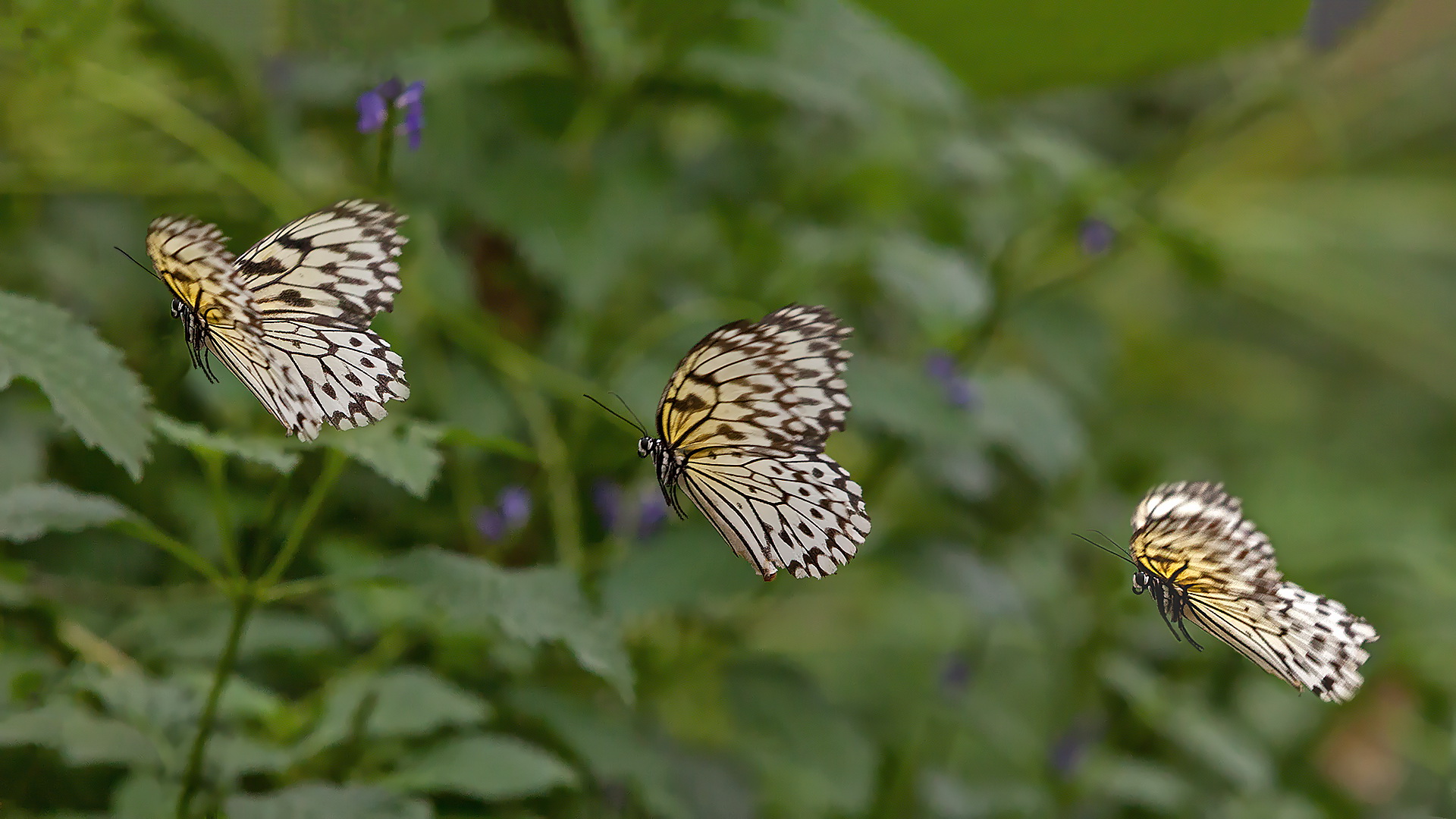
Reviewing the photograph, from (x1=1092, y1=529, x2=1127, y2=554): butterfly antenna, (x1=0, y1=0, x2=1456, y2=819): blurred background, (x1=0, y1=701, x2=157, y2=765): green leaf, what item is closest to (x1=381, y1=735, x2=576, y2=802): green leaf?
(x1=0, y1=0, x2=1456, y2=819): blurred background

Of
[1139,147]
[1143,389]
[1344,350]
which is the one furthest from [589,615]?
[1344,350]

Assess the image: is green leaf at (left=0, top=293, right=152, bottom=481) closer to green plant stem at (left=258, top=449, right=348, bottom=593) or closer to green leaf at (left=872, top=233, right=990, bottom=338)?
green plant stem at (left=258, top=449, right=348, bottom=593)

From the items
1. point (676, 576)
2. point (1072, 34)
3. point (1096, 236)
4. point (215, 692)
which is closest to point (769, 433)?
point (215, 692)

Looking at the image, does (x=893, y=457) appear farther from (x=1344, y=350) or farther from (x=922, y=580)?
(x=1344, y=350)

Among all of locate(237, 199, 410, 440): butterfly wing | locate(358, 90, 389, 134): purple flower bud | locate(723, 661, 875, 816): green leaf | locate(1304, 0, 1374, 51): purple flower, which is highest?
locate(1304, 0, 1374, 51): purple flower

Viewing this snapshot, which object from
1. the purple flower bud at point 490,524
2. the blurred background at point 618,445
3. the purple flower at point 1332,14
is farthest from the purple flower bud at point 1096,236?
the purple flower bud at point 490,524

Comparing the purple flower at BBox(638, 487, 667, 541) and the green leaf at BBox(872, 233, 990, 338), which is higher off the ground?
the green leaf at BBox(872, 233, 990, 338)
